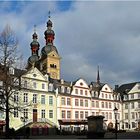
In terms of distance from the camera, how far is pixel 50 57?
9912 centimetres

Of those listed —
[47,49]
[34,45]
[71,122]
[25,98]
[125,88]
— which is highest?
[34,45]

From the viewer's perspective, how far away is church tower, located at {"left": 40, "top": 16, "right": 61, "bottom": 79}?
323 feet

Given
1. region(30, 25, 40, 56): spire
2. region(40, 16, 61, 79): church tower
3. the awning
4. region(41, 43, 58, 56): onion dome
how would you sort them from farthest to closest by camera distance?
1. region(30, 25, 40, 56): spire
2. region(41, 43, 58, 56): onion dome
3. region(40, 16, 61, 79): church tower
4. the awning

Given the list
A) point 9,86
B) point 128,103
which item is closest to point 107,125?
point 128,103

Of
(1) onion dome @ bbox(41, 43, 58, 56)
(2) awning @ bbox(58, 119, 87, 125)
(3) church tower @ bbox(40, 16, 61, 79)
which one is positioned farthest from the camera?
(1) onion dome @ bbox(41, 43, 58, 56)

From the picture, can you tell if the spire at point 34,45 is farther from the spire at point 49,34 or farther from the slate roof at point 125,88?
the slate roof at point 125,88

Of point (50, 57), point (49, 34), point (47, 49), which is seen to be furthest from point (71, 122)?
point (49, 34)

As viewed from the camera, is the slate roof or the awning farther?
the slate roof

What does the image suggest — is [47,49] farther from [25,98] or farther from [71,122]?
[25,98]

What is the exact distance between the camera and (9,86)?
34000mm

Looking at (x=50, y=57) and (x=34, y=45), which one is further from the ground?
(x=34, y=45)

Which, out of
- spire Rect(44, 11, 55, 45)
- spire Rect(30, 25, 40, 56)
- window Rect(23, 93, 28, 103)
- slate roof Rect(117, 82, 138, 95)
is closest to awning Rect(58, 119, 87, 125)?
window Rect(23, 93, 28, 103)

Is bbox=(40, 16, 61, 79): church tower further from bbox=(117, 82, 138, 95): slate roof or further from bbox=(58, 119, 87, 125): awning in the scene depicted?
bbox=(58, 119, 87, 125): awning

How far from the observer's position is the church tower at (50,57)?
98394 mm
